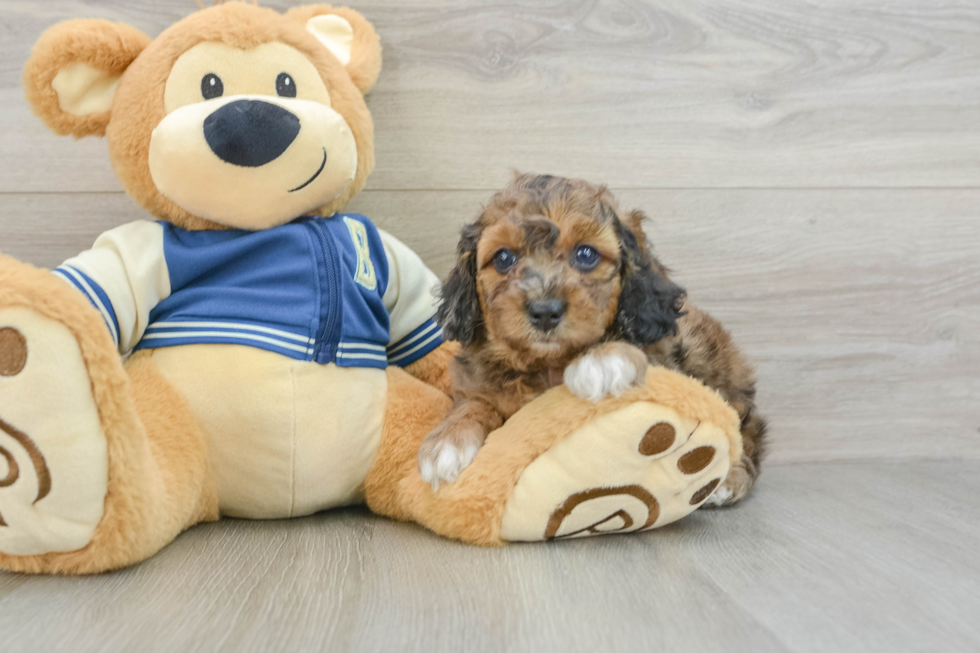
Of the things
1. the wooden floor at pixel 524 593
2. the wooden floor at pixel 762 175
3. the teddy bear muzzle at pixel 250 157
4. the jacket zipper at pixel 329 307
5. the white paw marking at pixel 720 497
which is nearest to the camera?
the wooden floor at pixel 524 593

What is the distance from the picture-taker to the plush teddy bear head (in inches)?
50.3

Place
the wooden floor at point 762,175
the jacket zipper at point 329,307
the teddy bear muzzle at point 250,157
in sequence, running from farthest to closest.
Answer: the wooden floor at point 762,175 → the jacket zipper at point 329,307 → the teddy bear muzzle at point 250,157

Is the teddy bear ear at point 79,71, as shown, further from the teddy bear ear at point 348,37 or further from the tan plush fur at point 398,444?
the tan plush fur at point 398,444

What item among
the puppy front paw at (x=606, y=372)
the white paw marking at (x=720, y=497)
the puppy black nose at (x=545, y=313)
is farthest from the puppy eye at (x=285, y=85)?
the white paw marking at (x=720, y=497)

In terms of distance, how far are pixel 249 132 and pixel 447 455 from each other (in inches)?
26.0

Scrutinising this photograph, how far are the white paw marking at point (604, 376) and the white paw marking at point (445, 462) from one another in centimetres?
24

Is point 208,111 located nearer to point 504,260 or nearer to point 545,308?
point 504,260

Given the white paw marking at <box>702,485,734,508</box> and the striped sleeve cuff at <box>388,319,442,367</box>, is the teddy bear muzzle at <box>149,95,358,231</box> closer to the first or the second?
the striped sleeve cuff at <box>388,319,442,367</box>

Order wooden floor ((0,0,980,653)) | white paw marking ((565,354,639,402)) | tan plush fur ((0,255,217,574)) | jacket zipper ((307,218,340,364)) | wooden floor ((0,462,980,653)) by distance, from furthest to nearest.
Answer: wooden floor ((0,0,980,653))
jacket zipper ((307,218,340,364))
white paw marking ((565,354,639,402))
tan plush fur ((0,255,217,574))
wooden floor ((0,462,980,653))

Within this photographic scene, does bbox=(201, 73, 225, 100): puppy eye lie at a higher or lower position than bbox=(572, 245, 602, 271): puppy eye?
higher

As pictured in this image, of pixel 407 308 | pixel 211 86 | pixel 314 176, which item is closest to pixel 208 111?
pixel 211 86

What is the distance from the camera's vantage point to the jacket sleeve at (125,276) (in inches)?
48.8

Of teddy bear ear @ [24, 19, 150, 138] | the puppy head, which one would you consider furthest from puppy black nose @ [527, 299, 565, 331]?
teddy bear ear @ [24, 19, 150, 138]

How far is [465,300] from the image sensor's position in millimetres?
1333
